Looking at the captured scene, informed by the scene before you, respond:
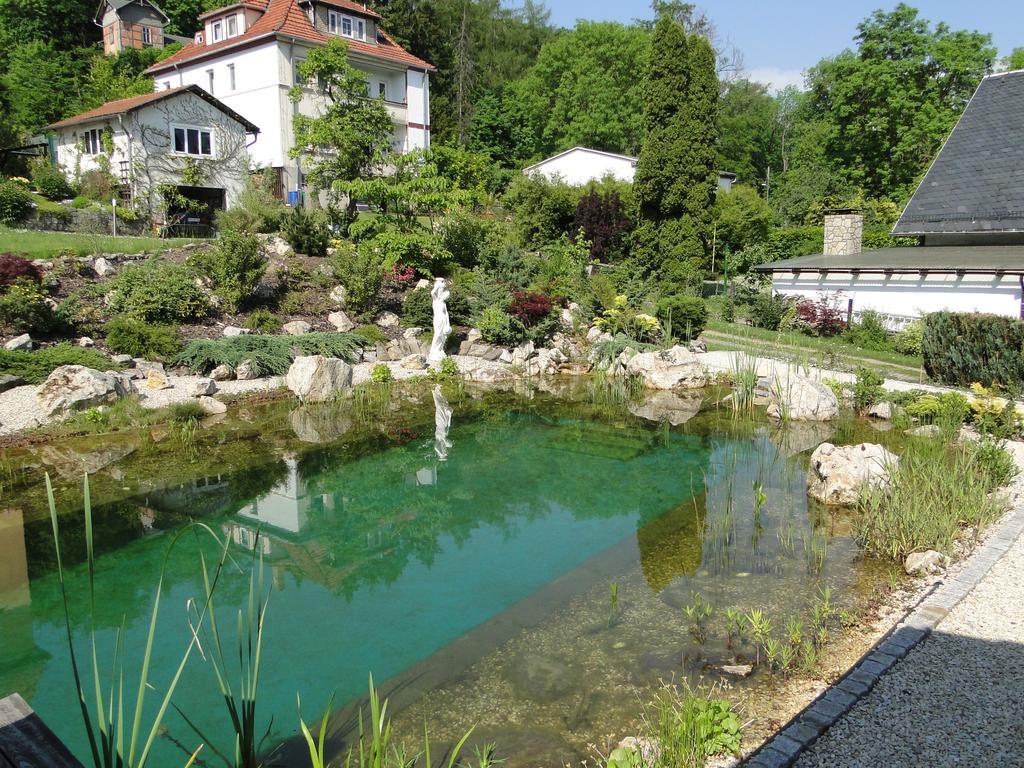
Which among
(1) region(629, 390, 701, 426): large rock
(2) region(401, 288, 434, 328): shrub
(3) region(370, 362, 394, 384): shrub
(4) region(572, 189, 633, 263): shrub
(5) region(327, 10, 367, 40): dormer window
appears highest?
(5) region(327, 10, 367, 40): dormer window

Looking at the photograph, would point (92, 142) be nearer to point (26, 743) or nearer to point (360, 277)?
point (360, 277)

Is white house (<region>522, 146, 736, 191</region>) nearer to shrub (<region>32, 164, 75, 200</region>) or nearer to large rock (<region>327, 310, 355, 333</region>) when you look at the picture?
shrub (<region>32, 164, 75, 200</region>)

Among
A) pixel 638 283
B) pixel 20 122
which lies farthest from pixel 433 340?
pixel 20 122

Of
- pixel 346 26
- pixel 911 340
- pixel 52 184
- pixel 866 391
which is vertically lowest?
pixel 866 391

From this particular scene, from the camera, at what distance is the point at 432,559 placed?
25.2ft

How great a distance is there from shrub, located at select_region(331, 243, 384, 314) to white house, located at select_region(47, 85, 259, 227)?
11295 millimetres

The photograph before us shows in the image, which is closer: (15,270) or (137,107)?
(15,270)

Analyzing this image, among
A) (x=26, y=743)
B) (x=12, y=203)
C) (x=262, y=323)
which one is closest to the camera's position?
(x=26, y=743)

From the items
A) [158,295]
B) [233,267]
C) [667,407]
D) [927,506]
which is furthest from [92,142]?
[927,506]

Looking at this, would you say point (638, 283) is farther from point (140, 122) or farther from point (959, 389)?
point (140, 122)

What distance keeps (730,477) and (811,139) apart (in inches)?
1670

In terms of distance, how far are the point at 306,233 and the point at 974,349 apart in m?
17.1

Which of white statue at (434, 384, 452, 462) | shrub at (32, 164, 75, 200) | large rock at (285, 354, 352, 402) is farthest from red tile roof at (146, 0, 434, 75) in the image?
white statue at (434, 384, 452, 462)

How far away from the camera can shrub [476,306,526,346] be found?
59.1 ft
